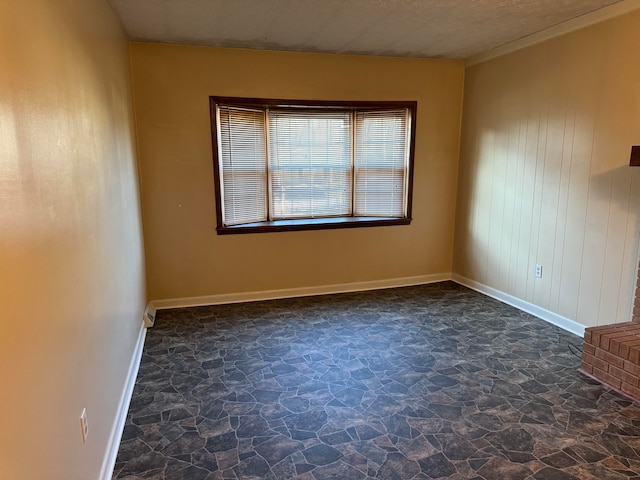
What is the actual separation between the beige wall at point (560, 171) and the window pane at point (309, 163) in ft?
4.76

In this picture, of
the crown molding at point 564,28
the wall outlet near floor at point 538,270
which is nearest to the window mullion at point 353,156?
the crown molding at point 564,28

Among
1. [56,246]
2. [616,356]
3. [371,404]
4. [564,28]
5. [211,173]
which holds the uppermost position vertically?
[564,28]

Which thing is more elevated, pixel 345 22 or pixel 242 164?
pixel 345 22

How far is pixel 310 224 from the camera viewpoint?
4.49m

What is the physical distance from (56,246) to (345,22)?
2.82 meters

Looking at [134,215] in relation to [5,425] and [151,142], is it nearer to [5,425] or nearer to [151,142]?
[151,142]

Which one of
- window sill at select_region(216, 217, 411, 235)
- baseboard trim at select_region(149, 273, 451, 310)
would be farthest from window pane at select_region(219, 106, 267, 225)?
baseboard trim at select_region(149, 273, 451, 310)

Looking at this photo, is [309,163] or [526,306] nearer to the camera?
[526,306]

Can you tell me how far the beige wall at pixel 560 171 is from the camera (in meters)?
3.10

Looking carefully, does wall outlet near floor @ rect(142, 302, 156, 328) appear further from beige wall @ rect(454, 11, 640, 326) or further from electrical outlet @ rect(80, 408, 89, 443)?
beige wall @ rect(454, 11, 640, 326)

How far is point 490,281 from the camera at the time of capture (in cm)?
450

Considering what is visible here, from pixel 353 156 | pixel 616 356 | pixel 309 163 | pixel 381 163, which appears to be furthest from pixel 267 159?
pixel 616 356

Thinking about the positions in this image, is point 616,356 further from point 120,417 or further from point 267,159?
point 267,159

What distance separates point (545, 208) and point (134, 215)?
11.8ft
